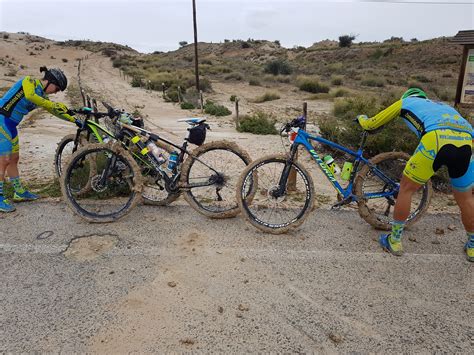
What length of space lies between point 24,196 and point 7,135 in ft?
2.88

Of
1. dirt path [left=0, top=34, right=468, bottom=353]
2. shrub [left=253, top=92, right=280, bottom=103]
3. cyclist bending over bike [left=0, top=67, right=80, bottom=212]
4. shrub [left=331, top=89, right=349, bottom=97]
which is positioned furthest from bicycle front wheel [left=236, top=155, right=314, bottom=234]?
shrub [left=331, top=89, right=349, bottom=97]

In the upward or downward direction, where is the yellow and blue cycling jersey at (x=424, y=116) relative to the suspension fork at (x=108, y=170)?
upward

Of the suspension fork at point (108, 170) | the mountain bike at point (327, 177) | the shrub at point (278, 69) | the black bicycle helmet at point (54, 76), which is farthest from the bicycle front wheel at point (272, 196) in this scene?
the shrub at point (278, 69)

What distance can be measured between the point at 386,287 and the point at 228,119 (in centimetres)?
1114

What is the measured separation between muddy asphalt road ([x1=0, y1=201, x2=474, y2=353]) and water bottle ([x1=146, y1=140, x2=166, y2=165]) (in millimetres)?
731

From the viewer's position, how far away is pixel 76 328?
8.91 feet

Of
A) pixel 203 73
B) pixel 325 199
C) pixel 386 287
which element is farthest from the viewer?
pixel 203 73

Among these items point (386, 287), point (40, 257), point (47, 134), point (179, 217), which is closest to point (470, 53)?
point (386, 287)

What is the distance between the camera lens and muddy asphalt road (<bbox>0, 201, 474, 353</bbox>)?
8.68 feet

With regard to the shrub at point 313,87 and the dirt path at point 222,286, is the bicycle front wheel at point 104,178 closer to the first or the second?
the dirt path at point 222,286

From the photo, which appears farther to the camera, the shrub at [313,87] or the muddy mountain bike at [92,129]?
the shrub at [313,87]

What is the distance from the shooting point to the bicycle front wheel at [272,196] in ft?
13.8

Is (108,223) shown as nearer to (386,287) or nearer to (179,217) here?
(179,217)

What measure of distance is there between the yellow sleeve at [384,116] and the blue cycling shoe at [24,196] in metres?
4.43
